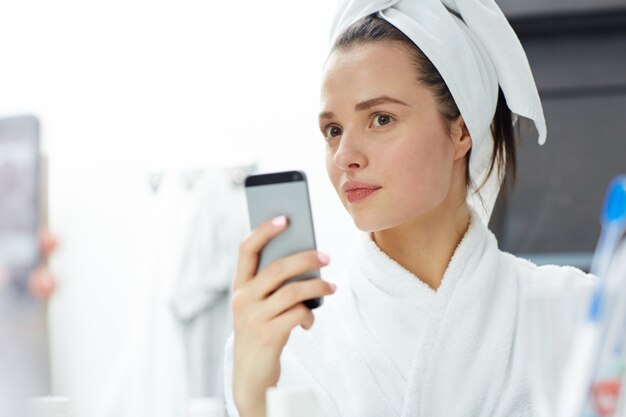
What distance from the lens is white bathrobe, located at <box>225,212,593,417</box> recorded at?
1.08m

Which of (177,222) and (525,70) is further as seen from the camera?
(177,222)

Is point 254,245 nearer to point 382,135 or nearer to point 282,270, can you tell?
point 282,270

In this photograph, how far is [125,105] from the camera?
210cm

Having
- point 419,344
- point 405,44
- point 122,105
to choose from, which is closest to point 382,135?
point 405,44

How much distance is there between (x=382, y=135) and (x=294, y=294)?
0.32m

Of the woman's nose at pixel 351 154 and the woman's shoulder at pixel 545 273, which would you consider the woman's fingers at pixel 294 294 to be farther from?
the woman's shoulder at pixel 545 273

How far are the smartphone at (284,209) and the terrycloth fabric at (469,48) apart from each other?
14.8 inches

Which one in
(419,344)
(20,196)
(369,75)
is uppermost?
(369,75)

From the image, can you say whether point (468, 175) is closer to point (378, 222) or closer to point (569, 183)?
point (378, 222)

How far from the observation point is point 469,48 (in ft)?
3.72

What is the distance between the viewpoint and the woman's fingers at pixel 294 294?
0.83 metres

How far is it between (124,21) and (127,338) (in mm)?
761

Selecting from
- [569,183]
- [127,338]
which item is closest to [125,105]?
[127,338]

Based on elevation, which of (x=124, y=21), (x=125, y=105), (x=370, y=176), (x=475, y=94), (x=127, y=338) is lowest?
(x=127, y=338)
